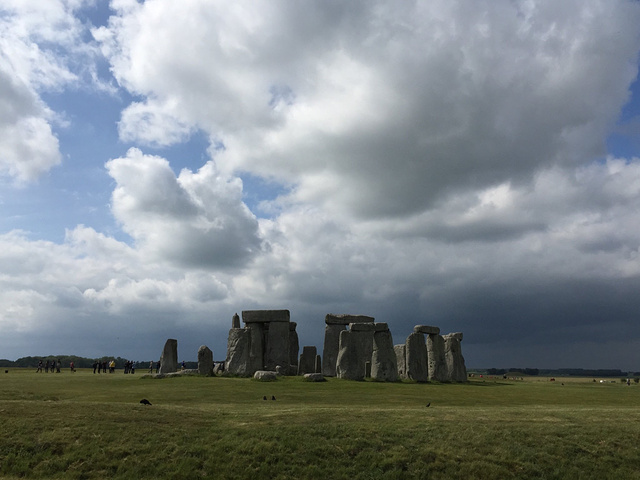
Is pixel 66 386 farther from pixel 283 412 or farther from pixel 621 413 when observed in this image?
pixel 621 413

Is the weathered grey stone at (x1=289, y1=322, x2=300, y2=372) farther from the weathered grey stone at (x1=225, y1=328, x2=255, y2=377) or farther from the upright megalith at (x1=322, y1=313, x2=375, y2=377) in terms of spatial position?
the weathered grey stone at (x1=225, y1=328, x2=255, y2=377)

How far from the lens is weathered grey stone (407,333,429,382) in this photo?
116ft

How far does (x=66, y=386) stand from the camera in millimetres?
26578

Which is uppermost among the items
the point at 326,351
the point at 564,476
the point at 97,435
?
the point at 326,351

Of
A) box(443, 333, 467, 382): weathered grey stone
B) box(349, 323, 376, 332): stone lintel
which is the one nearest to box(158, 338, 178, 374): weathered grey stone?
box(349, 323, 376, 332): stone lintel

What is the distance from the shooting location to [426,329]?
37.7m

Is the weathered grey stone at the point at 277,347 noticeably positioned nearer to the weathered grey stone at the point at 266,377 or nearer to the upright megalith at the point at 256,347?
the upright megalith at the point at 256,347

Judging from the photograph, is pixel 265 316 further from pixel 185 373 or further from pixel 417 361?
pixel 417 361

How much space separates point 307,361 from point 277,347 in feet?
16.2

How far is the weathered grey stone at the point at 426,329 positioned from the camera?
1471 inches

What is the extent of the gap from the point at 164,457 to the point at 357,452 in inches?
195

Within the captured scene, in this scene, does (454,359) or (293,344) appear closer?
(454,359)

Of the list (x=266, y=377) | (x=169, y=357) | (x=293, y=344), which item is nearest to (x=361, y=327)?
(x=266, y=377)

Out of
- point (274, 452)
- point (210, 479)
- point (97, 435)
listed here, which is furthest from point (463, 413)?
point (97, 435)
